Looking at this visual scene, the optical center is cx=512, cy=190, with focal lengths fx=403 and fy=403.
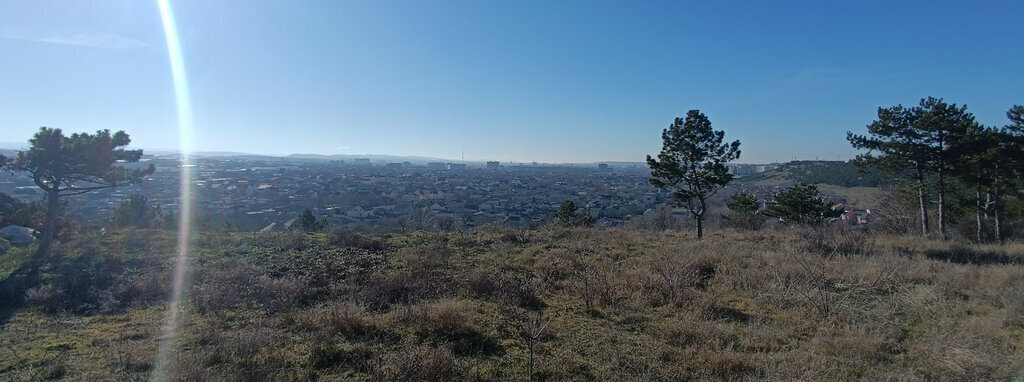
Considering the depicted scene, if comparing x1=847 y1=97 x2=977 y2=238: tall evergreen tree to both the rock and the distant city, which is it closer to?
the distant city

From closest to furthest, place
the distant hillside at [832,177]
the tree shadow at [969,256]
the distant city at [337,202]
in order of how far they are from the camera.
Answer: the tree shadow at [969,256] < the distant city at [337,202] < the distant hillside at [832,177]

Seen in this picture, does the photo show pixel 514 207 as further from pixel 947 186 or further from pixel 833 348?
pixel 833 348

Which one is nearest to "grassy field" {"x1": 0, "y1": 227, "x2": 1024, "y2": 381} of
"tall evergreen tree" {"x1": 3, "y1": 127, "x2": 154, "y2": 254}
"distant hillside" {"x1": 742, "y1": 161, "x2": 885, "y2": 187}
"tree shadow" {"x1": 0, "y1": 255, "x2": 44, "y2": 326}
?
"tree shadow" {"x1": 0, "y1": 255, "x2": 44, "y2": 326}

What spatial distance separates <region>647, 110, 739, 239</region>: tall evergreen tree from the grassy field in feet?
15.6

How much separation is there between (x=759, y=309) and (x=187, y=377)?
6.31 m

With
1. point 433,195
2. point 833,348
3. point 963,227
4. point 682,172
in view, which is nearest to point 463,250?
point 833,348

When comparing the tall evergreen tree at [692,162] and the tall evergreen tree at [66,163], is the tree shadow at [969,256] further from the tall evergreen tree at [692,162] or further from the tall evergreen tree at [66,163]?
the tall evergreen tree at [66,163]

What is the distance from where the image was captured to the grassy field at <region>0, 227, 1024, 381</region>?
142 inches

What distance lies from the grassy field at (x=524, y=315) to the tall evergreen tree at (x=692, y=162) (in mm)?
4754

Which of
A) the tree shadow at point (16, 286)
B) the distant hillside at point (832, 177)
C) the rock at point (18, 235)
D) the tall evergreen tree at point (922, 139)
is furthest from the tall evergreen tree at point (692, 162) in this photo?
the distant hillside at point (832, 177)

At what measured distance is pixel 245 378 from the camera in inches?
126

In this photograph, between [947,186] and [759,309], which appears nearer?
[759,309]

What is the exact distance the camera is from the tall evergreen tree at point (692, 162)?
44.2 ft

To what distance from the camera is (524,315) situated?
202 inches
